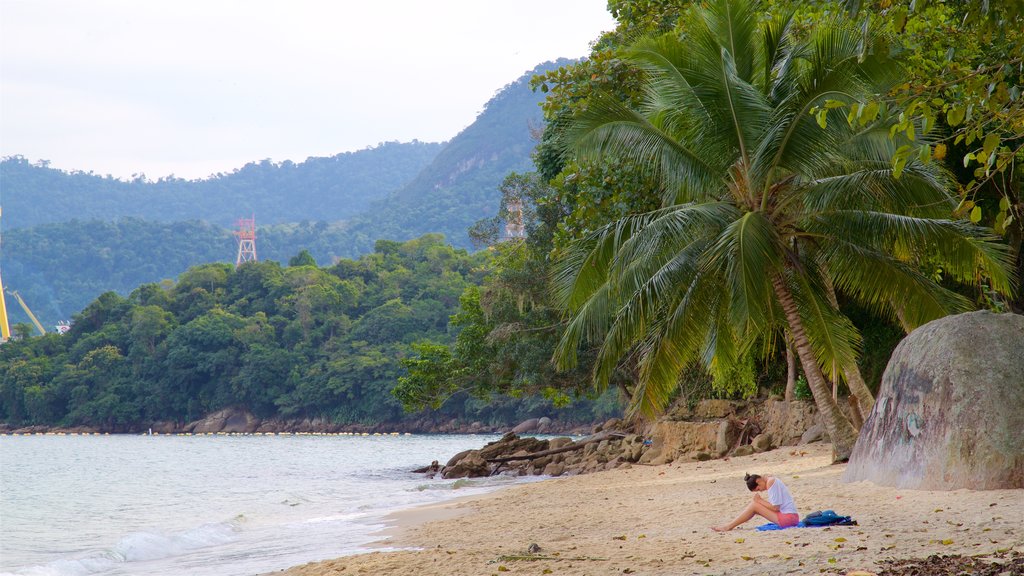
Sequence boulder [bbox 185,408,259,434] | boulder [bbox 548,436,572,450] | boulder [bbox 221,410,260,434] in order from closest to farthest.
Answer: boulder [bbox 548,436,572,450]
boulder [bbox 185,408,259,434]
boulder [bbox 221,410,260,434]

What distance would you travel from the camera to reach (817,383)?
44.9ft

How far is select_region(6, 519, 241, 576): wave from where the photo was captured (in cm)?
1159

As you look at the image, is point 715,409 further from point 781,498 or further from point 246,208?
point 246,208

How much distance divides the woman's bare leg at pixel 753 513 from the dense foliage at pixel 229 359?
66.7 m

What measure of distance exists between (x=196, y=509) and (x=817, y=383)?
1332 cm

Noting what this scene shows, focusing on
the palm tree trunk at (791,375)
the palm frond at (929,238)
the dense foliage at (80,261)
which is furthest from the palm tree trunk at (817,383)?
the dense foliage at (80,261)

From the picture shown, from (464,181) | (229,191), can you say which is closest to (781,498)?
(464,181)

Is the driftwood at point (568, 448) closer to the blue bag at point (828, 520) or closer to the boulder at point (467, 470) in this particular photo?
the boulder at point (467, 470)

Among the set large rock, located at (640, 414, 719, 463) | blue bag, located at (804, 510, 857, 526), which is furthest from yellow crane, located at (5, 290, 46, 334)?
blue bag, located at (804, 510, 857, 526)

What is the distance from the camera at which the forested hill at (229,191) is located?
547ft

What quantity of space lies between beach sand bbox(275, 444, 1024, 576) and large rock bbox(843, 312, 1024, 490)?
0.85 feet

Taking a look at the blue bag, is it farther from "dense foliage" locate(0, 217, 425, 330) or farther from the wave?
"dense foliage" locate(0, 217, 425, 330)

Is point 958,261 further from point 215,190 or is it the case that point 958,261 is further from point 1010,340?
point 215,190

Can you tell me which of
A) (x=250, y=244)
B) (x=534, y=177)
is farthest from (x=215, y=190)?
(x=534, y=177)
